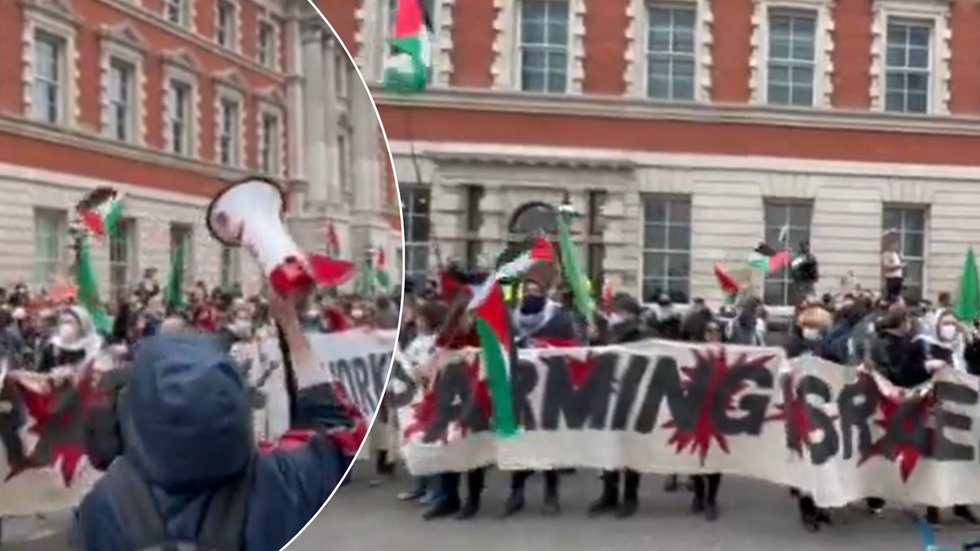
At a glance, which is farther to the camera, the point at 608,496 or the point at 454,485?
the point at 608,496

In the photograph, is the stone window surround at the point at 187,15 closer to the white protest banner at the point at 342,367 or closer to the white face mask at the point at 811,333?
the white protest banner at the point at 342,367

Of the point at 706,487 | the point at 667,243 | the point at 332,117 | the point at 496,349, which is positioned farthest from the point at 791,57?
the point at 332,117

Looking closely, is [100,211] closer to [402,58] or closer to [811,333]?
[402,58]

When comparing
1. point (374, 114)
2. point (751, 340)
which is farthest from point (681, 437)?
point (374, 114)

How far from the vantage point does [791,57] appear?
29.2m

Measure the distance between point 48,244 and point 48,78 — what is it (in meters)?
0.20

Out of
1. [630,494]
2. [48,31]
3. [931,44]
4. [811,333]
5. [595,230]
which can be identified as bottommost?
[630,494]

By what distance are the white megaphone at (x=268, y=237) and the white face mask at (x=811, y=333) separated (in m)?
9.53

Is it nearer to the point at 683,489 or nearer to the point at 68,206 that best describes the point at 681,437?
the point at 683,489

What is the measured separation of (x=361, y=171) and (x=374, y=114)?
0.09 meters

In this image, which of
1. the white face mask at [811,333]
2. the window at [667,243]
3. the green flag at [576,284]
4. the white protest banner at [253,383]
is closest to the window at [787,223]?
the window at [667,243]

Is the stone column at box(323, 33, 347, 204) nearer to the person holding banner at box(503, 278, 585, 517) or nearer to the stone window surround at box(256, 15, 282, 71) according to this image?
the stone window surround at box(256, 15, 282, 71)

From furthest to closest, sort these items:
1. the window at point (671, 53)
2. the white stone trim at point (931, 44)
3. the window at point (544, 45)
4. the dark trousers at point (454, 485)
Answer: the white stone trim at point (931, 44) → the window at point (671, 53) → the window at point (544, 45) → the dark trousers at point (454, 485)

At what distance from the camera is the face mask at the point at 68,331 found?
1899mm
